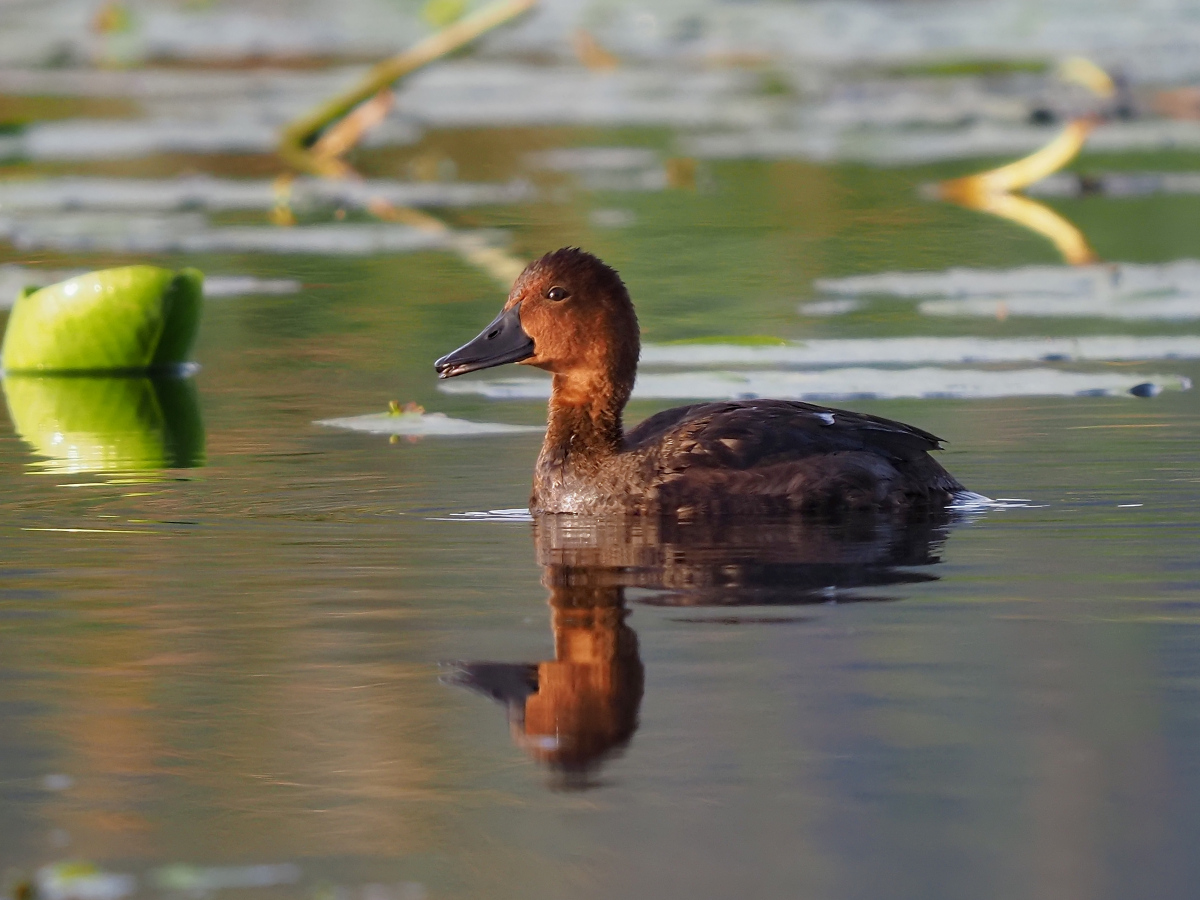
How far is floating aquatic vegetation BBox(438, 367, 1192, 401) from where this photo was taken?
25.0ft

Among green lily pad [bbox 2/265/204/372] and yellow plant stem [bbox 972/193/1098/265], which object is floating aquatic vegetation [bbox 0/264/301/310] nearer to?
green lily pad [bbox 2/265/204/372]

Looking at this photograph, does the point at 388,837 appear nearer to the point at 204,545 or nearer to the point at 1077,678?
the point at 1077,678

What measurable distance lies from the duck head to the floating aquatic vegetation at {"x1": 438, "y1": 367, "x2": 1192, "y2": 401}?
35.8 inches

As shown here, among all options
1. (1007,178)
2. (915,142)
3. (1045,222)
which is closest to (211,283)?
(1045,222)

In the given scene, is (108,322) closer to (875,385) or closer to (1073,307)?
(875,385)

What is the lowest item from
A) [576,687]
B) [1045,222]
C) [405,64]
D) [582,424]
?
[576,687]

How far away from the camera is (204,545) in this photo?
5.68m

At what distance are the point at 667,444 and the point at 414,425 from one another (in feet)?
4.28

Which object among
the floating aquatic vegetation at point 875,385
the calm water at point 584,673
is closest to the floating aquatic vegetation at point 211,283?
the calm water at point 584,673

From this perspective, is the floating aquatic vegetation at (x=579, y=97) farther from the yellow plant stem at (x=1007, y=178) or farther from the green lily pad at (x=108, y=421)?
the green lily pad at (x=108, y=421)

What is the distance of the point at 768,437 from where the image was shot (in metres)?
6.20

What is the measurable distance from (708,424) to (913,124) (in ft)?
47.4

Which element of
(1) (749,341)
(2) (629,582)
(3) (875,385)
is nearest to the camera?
(2) (629,582)

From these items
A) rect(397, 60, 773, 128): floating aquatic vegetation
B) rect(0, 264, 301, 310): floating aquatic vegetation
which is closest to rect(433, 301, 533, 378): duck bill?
rect(0, 264, 301, 310): floating aquatic vegetation
